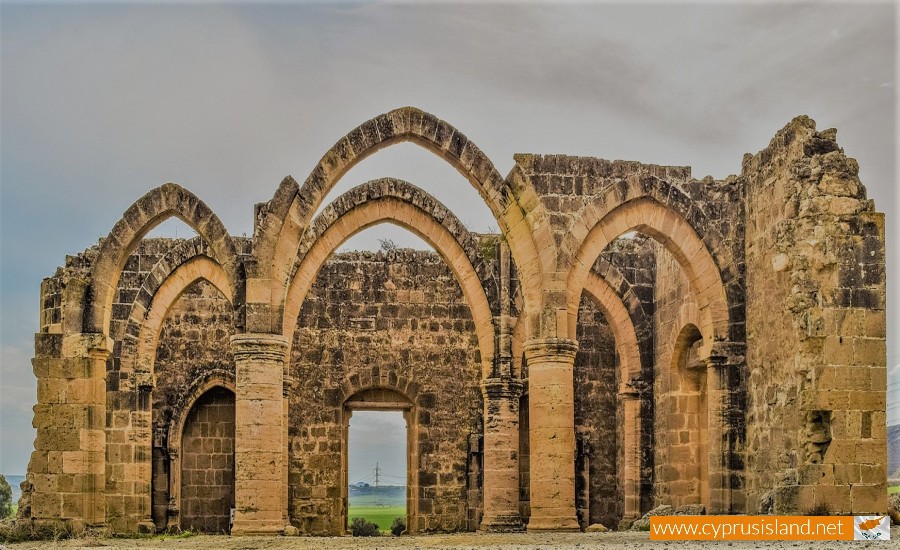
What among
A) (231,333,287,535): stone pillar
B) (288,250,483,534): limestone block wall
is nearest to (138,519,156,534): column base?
(288,250,483,534): limestone block wall

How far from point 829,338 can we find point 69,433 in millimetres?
7750

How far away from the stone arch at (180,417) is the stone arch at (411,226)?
411cm

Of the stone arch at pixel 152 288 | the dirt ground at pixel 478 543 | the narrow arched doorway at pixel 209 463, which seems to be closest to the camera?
the dirt ground at pixel 478 543

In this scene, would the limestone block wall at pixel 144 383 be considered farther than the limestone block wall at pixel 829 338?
Yes

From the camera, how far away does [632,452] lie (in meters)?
17.3

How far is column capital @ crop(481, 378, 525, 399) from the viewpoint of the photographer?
15.7m

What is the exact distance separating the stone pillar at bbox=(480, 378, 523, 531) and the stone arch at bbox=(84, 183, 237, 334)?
13.2ft

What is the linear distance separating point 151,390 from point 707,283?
7545 millimetres

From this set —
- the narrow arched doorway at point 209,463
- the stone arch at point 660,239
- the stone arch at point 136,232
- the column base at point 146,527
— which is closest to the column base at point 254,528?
the stone arch at point 136,232

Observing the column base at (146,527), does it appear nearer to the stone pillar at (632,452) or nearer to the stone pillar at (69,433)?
the stone pillar at (69,433)

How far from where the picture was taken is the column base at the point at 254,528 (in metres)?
12.9

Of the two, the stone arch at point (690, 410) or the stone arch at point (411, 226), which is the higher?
the stone arch at point (411, 226)

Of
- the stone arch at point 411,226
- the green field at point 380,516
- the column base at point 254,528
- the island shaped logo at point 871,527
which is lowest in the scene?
the green field at point 380,516

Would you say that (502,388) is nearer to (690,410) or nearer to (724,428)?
(690,410)
